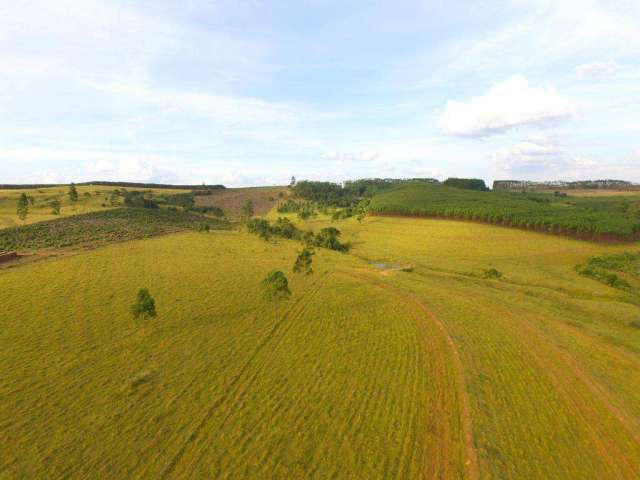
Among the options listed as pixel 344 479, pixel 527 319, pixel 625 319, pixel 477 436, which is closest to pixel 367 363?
pixel 477 436

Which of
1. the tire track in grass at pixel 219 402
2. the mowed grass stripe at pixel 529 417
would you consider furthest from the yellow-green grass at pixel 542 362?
the tire track in grass at pixel 219 402

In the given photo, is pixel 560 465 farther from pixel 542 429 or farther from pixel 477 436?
pixel 477 436

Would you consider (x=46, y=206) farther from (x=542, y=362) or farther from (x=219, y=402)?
(x=542, y=362)

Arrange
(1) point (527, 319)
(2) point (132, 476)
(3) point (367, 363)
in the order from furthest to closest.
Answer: (1) point (527, 319)
(3) point (367, 363)
(2) point (132, 476)

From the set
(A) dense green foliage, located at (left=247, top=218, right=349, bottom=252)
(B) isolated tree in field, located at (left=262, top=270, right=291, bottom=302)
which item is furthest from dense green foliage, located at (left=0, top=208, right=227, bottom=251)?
(B) isolated tree in field, located at (left=262, top=270, right=291, bottom=302)

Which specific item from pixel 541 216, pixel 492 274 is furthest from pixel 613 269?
pixel 541 216

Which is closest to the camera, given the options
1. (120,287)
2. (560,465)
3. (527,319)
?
(560,465)

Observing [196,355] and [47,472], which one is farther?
[196,355]
